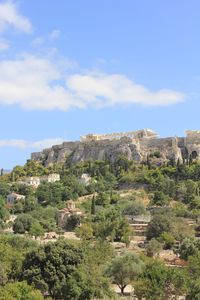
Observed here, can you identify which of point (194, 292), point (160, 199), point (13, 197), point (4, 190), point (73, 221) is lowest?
point (194, 292)

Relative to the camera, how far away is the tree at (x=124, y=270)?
107 ft

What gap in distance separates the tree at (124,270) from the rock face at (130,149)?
5329cm

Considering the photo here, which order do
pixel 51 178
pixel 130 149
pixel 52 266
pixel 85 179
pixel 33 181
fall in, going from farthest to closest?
1. pixel 130 149
2. pixel 33 181
3. pixel 51 178
4. pixel 85 179
5. pixel 52 266

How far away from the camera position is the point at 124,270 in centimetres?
3269

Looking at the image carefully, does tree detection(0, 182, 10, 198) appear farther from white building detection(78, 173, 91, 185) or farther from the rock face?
the rock face

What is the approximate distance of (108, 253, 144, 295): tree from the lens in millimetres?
32656

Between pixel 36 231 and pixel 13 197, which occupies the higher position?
pixel 13 197

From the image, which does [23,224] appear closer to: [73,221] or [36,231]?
[36,231]

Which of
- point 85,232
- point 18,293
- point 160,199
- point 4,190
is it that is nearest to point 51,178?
point 4,190

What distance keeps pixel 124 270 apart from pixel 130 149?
2282 inches

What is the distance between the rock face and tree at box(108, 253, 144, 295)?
5329 cm

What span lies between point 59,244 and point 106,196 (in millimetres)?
38119

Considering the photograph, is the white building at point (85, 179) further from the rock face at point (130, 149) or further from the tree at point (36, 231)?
the tree at point (36, 231)

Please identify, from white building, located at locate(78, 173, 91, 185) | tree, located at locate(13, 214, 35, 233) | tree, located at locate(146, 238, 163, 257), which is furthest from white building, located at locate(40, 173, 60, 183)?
tree, located at locate(146, 238, 163, 257)
